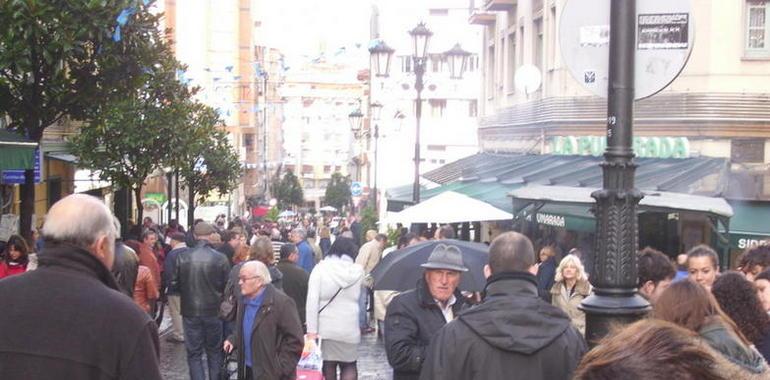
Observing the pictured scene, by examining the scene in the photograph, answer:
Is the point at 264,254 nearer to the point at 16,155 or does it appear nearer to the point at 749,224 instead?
the point at 16,155

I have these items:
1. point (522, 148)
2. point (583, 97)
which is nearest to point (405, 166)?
point (522, 148)

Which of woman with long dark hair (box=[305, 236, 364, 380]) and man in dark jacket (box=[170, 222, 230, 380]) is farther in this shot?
man in dark jacket (box=[170, 222, 230, 380])

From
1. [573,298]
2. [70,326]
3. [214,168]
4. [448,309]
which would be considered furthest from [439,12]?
[70,326]

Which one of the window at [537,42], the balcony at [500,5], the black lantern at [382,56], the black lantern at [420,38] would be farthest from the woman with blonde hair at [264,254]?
the balcony at [500,5]

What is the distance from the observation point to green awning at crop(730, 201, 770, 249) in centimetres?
1614

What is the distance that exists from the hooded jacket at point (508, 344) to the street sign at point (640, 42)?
5.15ft

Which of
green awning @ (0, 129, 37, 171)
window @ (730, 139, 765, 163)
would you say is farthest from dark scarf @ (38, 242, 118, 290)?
window @ (730, 139, 765, 163)

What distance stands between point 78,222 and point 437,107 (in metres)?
51.0

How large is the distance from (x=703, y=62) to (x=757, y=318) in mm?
13582

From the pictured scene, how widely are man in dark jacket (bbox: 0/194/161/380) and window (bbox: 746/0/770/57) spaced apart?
53.2 ft

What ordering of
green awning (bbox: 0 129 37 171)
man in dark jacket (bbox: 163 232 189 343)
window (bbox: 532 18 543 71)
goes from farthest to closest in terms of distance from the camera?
window (bbox: 532 18 543 71) → man in dark jacket (bbox: 163 232 189 343) → green awning (bbox: 0 129 37 171)

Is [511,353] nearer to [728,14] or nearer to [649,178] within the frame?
[649,178]

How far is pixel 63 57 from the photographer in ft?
43.3

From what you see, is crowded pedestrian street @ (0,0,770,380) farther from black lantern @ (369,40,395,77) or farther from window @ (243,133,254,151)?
window @ (243,133,254,151)
